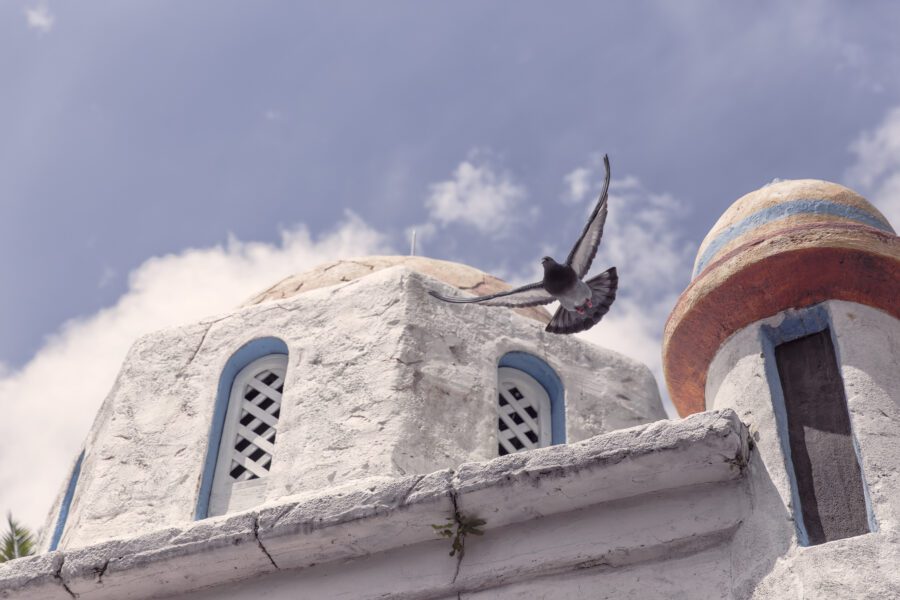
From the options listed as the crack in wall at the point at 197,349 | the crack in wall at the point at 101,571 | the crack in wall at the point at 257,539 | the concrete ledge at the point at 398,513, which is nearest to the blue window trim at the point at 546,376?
the crack in wall at the point at 197,349

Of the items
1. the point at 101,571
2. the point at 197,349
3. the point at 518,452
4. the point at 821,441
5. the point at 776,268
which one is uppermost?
the point at 197,349

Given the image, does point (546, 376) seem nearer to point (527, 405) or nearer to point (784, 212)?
point (527, 405)

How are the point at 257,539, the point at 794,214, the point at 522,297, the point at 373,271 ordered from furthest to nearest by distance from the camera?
the point at 373,271 < the point at 522,297 < the point at 794,214 < the point at 257,539

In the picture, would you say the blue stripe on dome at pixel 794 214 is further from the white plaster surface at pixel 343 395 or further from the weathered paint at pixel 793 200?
the white plaster surface at pixel 343 395

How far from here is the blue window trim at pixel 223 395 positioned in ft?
25.3

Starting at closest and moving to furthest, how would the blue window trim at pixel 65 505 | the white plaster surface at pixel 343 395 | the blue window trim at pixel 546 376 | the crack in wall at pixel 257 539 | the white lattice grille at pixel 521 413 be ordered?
the crack in wall at pixel 257 539 < the white plaster surface at pixel 343 395 < the white lattice grille at pixel 521 413 < the blue window trim at pixel 546 376 < the blue window trim at pixel 65 505

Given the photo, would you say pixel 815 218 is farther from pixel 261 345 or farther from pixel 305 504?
pixel 261 345

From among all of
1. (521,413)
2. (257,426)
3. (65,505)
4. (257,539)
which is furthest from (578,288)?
(65,505)

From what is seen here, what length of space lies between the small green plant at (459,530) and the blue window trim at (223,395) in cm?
214

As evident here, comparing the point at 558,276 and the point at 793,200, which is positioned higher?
the point at 793,200

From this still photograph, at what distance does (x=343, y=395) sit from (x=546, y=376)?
1336mm

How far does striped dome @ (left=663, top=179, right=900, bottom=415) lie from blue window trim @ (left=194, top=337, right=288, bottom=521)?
8.49 ft

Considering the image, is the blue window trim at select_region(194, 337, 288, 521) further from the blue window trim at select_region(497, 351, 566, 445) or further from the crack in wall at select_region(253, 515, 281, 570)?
the crack in wall at select_region(253, 515, 281, 570)

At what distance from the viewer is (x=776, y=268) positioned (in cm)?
639
